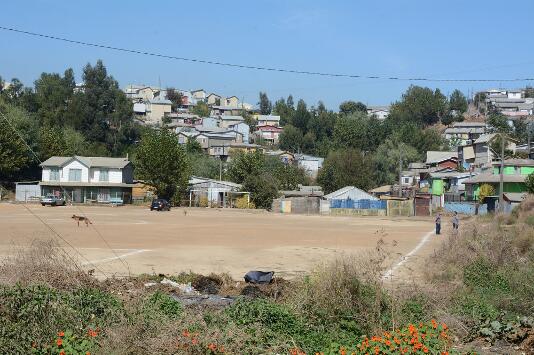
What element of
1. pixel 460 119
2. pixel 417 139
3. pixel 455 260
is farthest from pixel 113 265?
pixel 460 119

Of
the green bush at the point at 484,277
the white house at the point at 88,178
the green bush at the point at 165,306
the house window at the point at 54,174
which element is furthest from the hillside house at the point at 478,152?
the green bush at the point at 165,306

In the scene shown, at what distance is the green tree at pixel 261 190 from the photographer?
79.3 metres

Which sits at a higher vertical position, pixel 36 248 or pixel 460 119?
pixel 460 119

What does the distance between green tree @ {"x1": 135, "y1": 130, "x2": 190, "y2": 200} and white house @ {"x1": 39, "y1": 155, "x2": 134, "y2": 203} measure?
3.47 m

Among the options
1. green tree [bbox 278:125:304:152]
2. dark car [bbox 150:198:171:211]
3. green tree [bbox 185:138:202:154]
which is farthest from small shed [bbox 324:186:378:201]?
green tree [bbox 278:125:304:152]

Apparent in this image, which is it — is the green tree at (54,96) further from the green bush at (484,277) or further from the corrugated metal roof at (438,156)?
the green bush at (484,277)

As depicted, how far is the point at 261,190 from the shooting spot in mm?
79312

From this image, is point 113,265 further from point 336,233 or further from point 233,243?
point 336,233

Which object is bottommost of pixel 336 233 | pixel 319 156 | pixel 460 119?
pixel 336 233

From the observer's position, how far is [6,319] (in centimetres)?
805

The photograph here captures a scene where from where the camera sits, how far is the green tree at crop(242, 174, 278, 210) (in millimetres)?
79312

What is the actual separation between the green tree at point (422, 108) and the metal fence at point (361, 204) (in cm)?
8812

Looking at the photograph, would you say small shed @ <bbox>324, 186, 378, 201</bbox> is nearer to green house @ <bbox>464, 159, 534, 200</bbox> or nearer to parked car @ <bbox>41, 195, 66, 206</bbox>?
green house @ <bbox>464, 159, 534, 200</bbox>

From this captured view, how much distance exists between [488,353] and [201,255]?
735 inches
